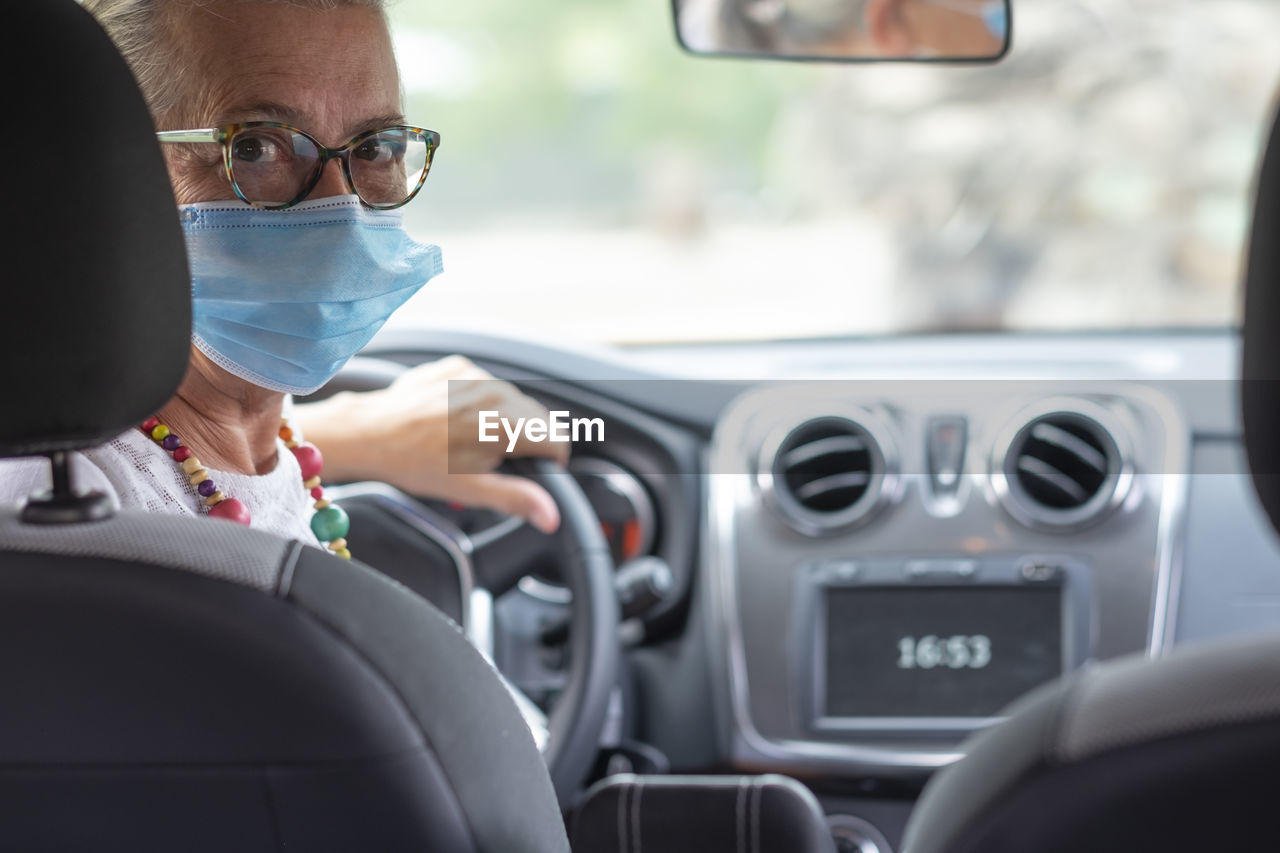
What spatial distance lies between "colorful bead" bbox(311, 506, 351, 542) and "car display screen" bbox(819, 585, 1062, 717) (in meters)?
1.07

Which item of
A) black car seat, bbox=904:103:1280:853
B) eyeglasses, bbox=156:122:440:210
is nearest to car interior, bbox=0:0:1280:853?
black car seat, bbox=904:103:1280:853

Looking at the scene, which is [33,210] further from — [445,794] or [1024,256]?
[1024,256]

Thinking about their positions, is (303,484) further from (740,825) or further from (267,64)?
(740,825)

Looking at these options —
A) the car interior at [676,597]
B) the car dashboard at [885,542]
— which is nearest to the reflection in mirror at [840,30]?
the car interior at [676,597]

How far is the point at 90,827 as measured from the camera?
3.15 ft

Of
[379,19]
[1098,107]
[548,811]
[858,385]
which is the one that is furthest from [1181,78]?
[548,811]

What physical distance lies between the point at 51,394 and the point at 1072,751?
0.63 m

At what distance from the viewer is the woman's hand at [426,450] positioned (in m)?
2.03

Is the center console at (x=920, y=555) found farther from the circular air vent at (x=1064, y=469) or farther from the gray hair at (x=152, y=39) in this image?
the gray hair at (x=152, y=39)

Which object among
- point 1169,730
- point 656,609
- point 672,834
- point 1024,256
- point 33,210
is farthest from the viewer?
point 1024,256

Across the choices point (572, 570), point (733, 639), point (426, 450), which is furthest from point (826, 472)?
point (426, 450)

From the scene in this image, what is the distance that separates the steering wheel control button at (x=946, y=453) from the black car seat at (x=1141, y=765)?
1.71 m

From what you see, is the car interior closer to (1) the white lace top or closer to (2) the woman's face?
(1) the white lace top

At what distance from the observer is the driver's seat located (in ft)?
3.06
